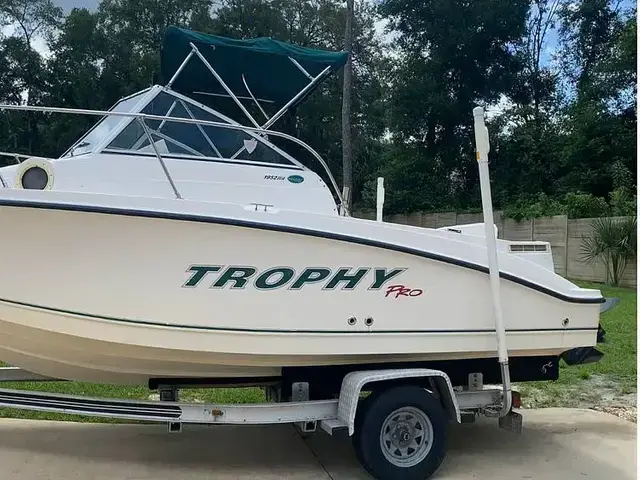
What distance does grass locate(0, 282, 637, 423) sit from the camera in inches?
216

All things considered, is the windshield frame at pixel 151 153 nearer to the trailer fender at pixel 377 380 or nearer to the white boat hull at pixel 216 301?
the white boat hull at pixel 216 301

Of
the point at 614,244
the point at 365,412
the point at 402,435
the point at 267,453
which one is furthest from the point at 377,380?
the point at 614,244

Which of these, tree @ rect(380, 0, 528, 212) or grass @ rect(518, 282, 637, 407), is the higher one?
tree @ rect(380, 0, 528, 212)

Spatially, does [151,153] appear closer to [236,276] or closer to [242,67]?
[236,276]

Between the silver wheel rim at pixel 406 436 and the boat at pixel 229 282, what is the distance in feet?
1.15

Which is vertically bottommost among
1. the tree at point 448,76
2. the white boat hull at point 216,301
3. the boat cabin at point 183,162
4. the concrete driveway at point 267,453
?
the concrete driveway at point 267,453

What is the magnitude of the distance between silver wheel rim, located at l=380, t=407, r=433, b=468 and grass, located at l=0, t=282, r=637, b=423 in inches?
71.3

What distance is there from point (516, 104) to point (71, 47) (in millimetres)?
20204

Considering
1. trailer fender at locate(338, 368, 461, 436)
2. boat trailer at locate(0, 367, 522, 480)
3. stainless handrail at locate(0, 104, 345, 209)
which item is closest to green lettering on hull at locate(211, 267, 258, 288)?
boat trailer at locate(0, 367, 522, 480)

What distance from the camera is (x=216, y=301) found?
3613 mm

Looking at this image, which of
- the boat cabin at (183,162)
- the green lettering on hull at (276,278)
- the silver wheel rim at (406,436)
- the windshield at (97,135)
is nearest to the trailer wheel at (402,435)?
the silver wheel rim at (406,436)

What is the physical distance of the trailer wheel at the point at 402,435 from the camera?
152 inches

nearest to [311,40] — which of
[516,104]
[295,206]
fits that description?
[516,104]

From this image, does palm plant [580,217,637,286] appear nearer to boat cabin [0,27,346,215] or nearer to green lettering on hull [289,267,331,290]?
boat cabin [0,27,346,215]
